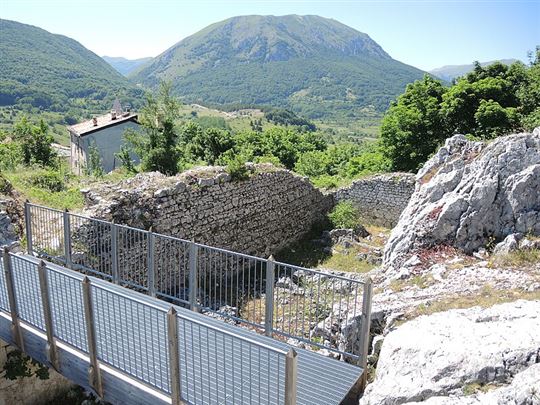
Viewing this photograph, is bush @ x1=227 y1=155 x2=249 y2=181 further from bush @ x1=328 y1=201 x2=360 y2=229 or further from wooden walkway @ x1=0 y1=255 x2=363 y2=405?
wooden walkway @ x1=0 y1=255 x2=363 y2=405

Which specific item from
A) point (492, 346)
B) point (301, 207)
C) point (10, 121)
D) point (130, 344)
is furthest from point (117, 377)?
point (10, 121)

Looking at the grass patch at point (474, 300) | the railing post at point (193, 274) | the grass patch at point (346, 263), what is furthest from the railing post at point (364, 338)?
the grass patch at point (346, 263)

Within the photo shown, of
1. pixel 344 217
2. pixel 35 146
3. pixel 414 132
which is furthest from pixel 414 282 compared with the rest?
pixel 35 146

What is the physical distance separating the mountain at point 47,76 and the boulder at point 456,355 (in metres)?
130

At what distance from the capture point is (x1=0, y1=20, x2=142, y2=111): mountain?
404 feet

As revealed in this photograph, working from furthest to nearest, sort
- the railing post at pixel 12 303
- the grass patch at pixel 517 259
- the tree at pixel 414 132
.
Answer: the tree at pixel 414 132
the grass patch at pixel 517 259
the railing post at pixel 12 303

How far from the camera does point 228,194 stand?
16.0 meters

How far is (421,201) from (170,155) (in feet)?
49.1

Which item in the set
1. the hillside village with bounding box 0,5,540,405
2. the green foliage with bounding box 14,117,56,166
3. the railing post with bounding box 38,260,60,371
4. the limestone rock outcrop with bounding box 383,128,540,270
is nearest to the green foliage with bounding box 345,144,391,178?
the hillside village with bounding box 0,5,540,405

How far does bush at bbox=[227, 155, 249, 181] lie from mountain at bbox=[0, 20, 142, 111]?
119 meters

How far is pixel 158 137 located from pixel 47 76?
462 ft

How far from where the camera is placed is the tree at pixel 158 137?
23.9 meters

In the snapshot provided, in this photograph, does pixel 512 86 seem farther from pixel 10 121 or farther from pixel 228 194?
pixel 10 121

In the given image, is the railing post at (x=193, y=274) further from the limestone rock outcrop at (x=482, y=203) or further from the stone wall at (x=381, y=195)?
the stone wall at (x=381, y=195)
